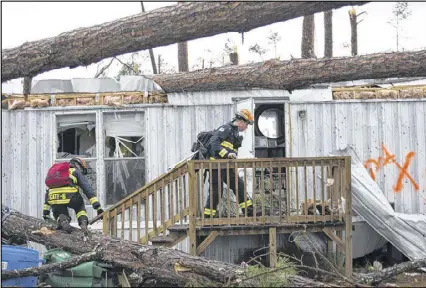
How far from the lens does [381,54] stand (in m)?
8.01

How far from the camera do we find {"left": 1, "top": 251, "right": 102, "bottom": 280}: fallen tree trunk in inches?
266

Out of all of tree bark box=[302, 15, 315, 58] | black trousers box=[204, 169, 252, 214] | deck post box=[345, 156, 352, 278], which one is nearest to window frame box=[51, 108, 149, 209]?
black trousers box=[204, 169, 252, 214]

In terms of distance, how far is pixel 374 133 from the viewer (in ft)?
34.6

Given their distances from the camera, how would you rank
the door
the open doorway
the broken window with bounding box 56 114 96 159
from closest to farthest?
the door, the broken window with bounding box 56 114 96 159, the open doorway

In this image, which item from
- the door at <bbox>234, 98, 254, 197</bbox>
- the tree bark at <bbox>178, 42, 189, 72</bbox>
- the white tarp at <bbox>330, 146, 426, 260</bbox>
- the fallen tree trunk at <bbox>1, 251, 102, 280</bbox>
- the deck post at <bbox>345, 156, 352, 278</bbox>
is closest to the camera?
the fallen tree trunk at <bbox>1, 251, 102, 280</bbox>

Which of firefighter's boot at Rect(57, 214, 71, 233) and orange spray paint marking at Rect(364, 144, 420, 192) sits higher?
orange spray paint marking at Rect(364, 144, 420, 192)

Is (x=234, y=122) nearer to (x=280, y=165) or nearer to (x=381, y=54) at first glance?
(x=280, y=165)

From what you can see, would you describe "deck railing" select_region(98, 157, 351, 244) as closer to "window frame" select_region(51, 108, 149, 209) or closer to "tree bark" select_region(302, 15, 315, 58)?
"window frame" select_region(51, 108, 149, 209)

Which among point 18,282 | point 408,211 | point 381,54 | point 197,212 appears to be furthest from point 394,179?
point 18,282

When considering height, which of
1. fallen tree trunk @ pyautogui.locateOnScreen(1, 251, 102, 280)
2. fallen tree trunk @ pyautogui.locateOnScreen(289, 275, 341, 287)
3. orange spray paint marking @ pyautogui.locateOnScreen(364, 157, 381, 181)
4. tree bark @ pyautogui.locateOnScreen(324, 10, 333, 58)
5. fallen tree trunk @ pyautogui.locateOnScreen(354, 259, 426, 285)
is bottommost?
fallen tree trunk @ pyautogui.locateOnScreen(354, 259, 426, 285)

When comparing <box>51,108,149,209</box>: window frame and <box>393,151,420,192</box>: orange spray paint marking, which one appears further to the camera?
<box>393,151,420,192</box>: orange spray paint marking

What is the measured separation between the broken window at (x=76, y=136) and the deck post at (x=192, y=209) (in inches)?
106

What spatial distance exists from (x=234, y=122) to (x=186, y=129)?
1683 mm

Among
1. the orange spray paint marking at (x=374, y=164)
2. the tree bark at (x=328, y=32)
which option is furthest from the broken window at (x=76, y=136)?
the tree bark at (x=328, y=32)
